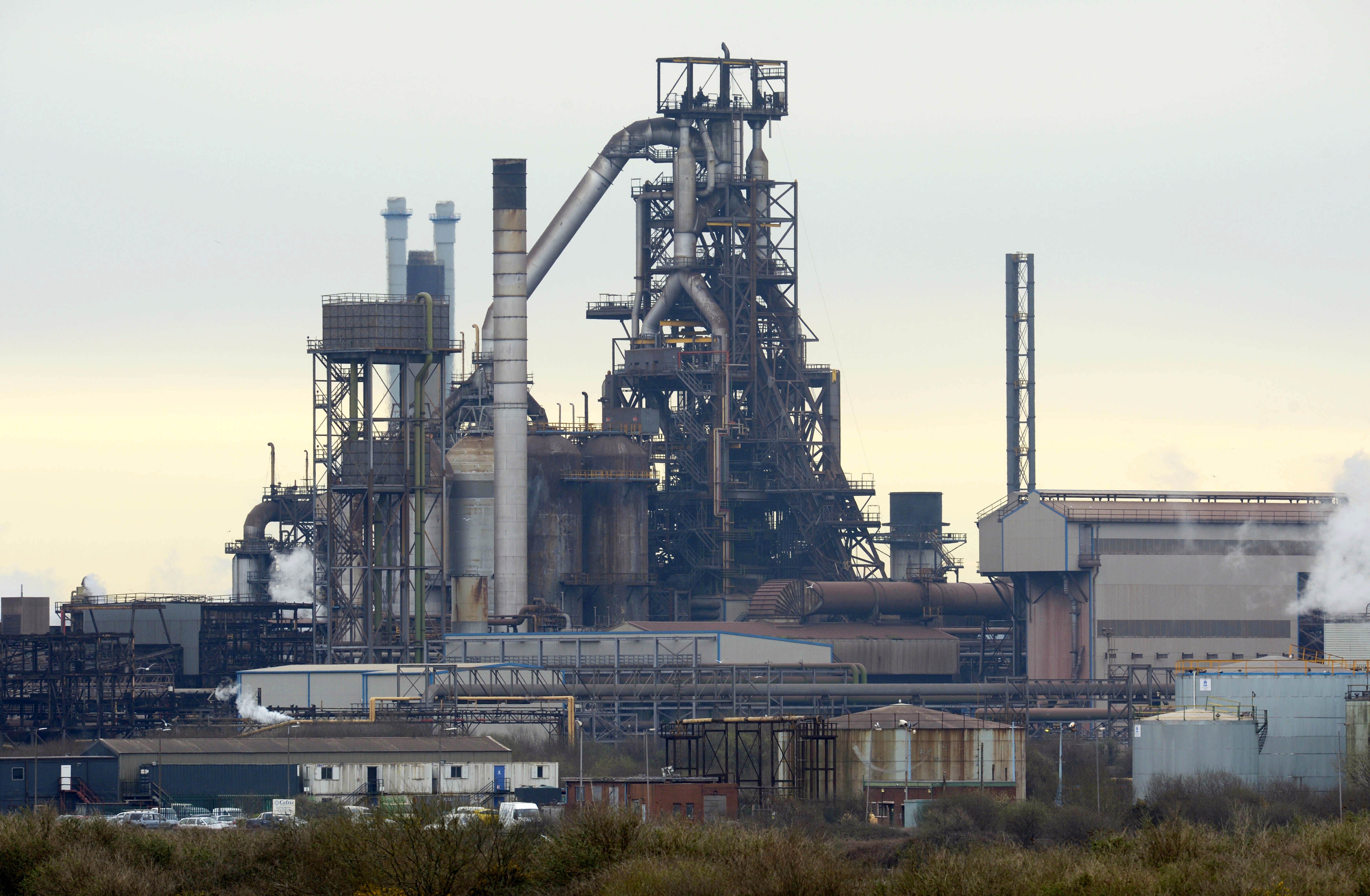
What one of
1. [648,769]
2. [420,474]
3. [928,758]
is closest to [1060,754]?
[928,758]

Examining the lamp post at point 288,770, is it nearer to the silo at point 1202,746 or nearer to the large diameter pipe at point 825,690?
the large diameter pipe at point 825,690

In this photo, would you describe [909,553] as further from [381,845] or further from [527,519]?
[381,845]

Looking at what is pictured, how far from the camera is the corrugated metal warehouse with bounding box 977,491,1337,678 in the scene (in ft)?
292

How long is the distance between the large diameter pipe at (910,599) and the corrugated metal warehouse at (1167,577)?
6.24 m

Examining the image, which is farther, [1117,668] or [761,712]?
[1117,668]

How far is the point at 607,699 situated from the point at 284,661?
54.7 feet

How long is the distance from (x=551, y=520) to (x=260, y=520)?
784 inches

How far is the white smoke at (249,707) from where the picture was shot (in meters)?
79.0

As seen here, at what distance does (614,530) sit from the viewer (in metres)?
97.8

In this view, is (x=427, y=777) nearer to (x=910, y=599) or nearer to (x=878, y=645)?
(x=878, y=645)

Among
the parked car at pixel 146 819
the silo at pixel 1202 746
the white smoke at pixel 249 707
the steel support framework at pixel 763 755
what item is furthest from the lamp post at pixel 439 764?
the silo at pixel 1202 746

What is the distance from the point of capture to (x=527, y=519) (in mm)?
94688

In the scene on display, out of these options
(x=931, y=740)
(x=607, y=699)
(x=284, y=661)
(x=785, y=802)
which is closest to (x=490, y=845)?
(x=785, y=802)

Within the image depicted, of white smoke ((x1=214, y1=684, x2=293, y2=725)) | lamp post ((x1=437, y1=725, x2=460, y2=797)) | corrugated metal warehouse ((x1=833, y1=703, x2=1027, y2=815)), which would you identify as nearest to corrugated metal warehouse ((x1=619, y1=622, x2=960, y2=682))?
white smoke ((x1=214, y1=684, x2=293, y2=725))
